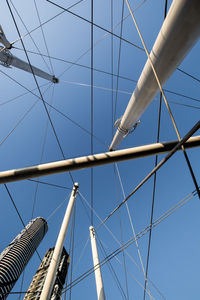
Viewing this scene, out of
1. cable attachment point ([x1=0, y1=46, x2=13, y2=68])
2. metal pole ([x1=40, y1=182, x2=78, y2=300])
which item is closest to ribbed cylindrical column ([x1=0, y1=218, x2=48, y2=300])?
metal pole ([x1=40, y1=182, x2=78, y2=300])

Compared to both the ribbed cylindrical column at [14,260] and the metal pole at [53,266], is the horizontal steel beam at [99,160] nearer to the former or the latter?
the metal pole at [53,266]

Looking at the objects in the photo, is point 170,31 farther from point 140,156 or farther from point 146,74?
point 140,156

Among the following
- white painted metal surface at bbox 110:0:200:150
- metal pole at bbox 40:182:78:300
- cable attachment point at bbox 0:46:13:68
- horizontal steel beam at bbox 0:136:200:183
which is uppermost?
cable attachment point at bbox 0:46:13:68

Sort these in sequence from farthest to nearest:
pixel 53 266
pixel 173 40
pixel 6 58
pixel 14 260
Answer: pixel 14 260, pixel 6 58, pixel 53 266, pixel 173 40

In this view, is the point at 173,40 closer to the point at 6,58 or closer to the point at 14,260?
the point at 6,58

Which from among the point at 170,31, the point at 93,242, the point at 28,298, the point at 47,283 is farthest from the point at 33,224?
the point at 170,31

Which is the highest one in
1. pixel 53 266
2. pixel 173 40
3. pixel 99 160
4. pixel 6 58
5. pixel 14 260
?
pixel 6 58

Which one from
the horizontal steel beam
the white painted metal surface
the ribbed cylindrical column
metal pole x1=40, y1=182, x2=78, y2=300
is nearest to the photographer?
the horizontal steel beam

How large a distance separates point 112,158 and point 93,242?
8.51 metres

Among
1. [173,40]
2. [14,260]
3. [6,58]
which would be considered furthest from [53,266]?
[14,260]

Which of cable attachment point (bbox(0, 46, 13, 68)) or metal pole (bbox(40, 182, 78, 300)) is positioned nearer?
metal pole (bbox(40, 182, 78, 300))

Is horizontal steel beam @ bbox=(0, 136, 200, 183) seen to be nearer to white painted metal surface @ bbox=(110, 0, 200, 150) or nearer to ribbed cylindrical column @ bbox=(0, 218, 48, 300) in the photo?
white painted metal surface @ bbox=(110, 0, 200, 150)

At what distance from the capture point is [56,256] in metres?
5.00

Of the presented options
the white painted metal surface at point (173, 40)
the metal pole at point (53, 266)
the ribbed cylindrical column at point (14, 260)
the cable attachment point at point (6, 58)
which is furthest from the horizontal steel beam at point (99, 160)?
the ribbed cylindrical column at point (14, 260)
